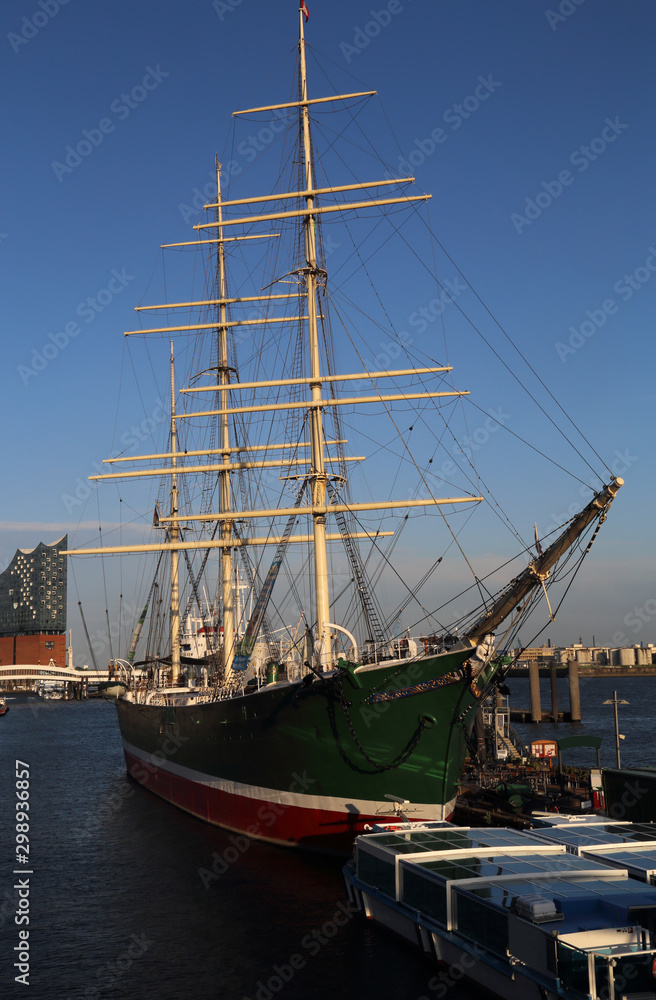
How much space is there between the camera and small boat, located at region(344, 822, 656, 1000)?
13.4 m

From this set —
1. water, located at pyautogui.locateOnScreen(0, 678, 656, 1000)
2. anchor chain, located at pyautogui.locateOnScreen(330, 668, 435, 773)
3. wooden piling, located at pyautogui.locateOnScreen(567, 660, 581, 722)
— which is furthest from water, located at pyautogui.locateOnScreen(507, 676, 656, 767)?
water, located at pyautogui.locateOnScreen(0, 678, 656, 1000)

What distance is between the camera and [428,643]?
25.1 m

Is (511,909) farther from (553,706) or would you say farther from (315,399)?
(553,706)

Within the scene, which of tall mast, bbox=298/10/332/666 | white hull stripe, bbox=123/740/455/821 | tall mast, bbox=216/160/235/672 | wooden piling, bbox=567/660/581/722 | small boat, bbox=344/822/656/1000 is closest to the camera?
small boat, bbox=344/822/656/1000

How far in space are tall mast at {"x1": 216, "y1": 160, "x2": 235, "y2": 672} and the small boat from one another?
21096 millimetres

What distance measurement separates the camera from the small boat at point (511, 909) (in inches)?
526

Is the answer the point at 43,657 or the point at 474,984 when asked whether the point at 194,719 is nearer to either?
the point at 474,984

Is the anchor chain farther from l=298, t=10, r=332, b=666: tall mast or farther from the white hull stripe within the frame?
l=298, t=10, r=332, b=666: tall mast

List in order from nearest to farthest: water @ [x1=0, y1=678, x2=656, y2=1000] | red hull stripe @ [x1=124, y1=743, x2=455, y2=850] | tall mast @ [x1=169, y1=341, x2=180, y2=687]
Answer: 1. water @ [x1=0, y1=678, x2=656, y2=1000]
2. red hull stripe @ [x1=124, y1=743, x2=455, y2=850]
3. tall mast @ [x1=169, y1=341, x2=180, y2=687]

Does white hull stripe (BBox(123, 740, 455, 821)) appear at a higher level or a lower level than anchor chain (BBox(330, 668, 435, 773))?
lower

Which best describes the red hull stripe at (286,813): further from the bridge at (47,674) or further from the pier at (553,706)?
the bridge at (47,674)

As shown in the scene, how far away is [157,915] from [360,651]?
10.3 m

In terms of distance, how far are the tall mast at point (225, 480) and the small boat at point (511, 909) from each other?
21096mm

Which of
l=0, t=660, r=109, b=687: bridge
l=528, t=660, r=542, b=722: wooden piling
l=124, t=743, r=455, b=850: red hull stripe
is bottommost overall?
l=0, t=660, r=109, b=687: bridge
